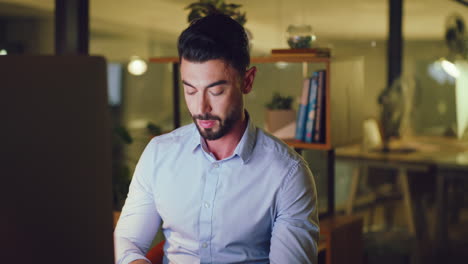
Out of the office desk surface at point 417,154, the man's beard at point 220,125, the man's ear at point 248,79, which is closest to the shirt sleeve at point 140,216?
the man's beard at point 220,125

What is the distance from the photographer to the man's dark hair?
1.68 meters

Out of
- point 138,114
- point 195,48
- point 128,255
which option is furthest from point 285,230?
point 138,114

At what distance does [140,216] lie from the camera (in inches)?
71.2

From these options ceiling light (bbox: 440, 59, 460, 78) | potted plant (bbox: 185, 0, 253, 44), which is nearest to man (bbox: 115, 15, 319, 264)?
potted plant (bbox: 185, 0, 253, 44)

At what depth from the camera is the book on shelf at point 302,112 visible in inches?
105

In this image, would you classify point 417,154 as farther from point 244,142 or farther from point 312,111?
point 244,142

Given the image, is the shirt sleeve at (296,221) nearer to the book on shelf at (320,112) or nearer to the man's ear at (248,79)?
the man's ear at (248,79)

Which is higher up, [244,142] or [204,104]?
[204,104]

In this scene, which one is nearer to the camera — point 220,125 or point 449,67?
point 220,125

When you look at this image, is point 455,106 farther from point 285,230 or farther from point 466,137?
point 285,230

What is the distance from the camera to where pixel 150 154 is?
1.88 meters

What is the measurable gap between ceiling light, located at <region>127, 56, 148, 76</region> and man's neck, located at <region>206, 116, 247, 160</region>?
72.4 inches

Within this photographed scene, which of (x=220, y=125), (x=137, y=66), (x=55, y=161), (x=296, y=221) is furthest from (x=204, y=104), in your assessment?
(x=137, y=66)

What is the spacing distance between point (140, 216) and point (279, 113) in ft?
3.93
